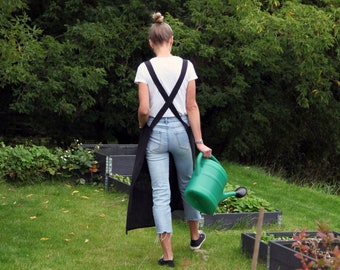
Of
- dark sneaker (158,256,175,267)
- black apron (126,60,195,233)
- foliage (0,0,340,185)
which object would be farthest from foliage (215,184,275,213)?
foliage (0,0,340,185)

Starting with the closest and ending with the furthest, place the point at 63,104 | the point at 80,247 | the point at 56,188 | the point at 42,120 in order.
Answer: the point at 80,247, the point at 56,188, the point at 63,104, the point at 42,120

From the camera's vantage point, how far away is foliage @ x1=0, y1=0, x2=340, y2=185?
1374cm

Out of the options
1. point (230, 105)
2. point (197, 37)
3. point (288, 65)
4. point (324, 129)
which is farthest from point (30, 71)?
point (324, 129)

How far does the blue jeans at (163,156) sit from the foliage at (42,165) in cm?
452

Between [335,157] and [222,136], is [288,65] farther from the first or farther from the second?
[335,157]

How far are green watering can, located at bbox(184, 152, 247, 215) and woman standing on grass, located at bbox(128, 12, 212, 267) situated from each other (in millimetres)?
227

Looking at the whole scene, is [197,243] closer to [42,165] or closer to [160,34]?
[160,34]

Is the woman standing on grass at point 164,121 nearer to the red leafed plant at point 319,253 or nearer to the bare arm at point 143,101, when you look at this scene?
the bare arm at point 143,101

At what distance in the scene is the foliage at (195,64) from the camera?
13.7m

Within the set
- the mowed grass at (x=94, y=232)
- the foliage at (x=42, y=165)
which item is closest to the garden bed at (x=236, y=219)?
the mowed grass at (x=94, y=232)

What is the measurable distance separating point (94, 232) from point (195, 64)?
30.1 feet

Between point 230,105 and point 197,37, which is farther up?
point 197,37

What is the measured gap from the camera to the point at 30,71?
46.1ft

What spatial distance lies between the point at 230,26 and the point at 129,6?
2.24 m
